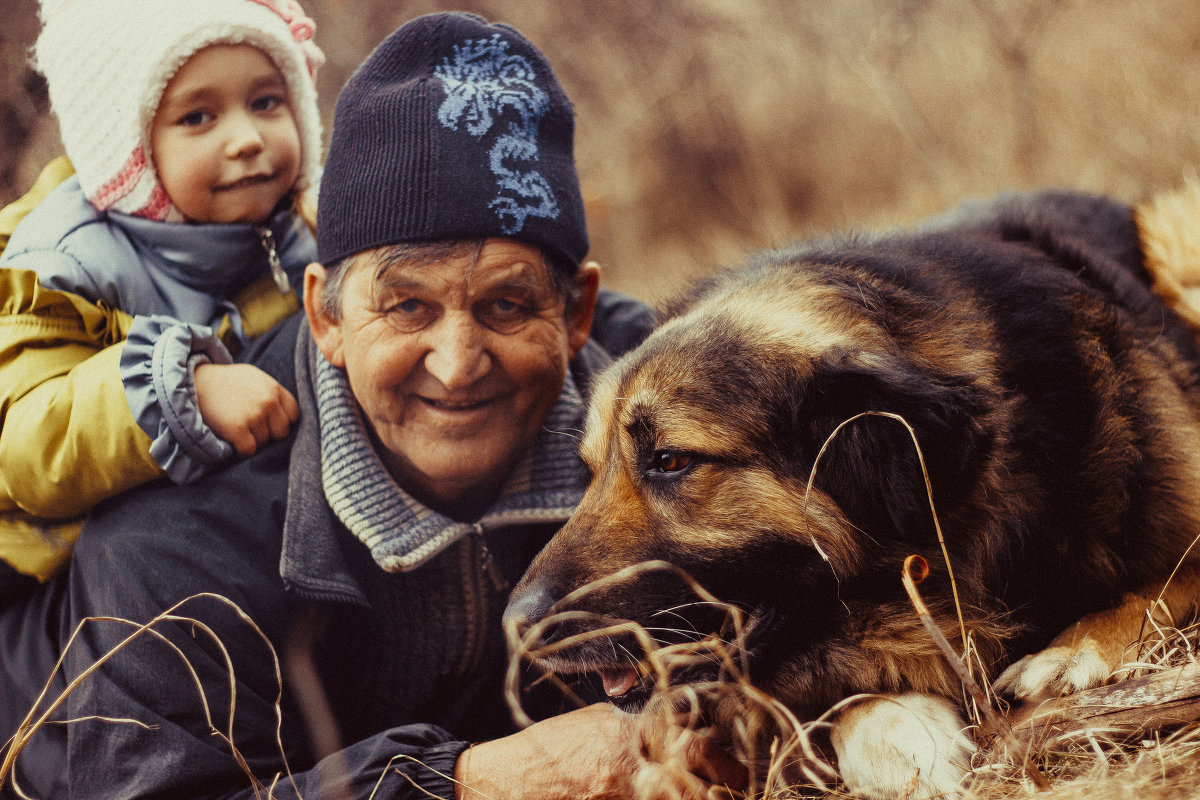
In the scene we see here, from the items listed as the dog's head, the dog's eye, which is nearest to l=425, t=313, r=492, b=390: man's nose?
the dog's head

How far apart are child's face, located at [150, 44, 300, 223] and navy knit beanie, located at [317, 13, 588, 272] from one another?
306mm

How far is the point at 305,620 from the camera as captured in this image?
258cm

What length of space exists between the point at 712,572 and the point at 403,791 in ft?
3.02

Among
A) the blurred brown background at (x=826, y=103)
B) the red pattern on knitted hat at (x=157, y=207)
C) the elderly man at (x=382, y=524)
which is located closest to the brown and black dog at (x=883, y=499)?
the elderly man at (x=382, y=524)

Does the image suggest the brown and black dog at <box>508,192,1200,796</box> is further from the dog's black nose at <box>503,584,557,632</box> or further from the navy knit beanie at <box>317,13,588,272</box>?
the navy knit beanie at <box>317,13,588,272</box>

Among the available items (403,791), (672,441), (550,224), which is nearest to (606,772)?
(403,791)

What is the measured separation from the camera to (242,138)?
2.81 metres

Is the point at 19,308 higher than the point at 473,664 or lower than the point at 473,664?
higher

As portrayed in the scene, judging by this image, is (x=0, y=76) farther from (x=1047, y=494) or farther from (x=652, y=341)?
(x=1047, y=494)

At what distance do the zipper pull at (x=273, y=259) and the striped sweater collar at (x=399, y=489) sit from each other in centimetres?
34

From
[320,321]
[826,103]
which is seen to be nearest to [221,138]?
[320,321]

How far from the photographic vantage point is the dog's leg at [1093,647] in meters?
2.05

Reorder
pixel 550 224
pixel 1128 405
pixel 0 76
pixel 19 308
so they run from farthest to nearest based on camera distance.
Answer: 1. pixel 0 76
2. pixel 550 224
3. pixel 19 308
4. pixel 1128 405

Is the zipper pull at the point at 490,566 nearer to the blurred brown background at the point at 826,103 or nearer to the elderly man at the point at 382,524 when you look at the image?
the elderly man at the point at 382,524
